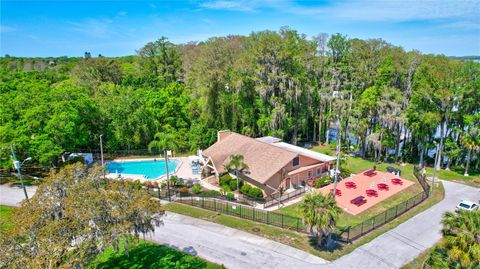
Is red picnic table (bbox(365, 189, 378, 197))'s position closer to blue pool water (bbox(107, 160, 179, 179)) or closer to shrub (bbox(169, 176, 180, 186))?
shrub (bbox(169, 176, 180, 186))

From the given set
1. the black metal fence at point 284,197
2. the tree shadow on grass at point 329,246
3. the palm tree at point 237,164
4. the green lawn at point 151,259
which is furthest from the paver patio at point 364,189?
the green lawn at point 151,259

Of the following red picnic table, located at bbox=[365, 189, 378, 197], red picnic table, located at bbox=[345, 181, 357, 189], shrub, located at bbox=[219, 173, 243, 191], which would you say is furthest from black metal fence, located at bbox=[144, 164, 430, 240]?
red picnic table, located at bbox=[345, 181, 357, 189]

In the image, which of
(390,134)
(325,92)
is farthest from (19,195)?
(390,134)

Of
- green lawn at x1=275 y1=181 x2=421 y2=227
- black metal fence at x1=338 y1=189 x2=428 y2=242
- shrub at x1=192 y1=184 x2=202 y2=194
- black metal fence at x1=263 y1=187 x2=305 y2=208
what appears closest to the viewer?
black metal fence at x1=338 y1=189 x2=428 y2=242

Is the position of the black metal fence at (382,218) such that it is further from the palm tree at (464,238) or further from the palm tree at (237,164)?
the palm tree at (237,164)

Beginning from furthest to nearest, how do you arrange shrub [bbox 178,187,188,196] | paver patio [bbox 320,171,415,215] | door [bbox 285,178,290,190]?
door [bbox 285,178,290,190] < shrub [bbox 178,187,188,196] < paver patio [bbox 320,171,415,215]

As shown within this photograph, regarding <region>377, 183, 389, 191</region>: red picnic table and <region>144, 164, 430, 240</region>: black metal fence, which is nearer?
<region>144, 164, 430, 240</region>: black metal fence

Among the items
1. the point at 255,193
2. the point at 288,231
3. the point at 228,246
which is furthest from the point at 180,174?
the point at 288,231

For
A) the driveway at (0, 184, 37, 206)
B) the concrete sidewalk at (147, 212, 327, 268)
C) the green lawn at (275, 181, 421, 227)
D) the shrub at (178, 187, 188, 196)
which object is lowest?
the concrete sidewalk at (147, 212, 327, 268)
